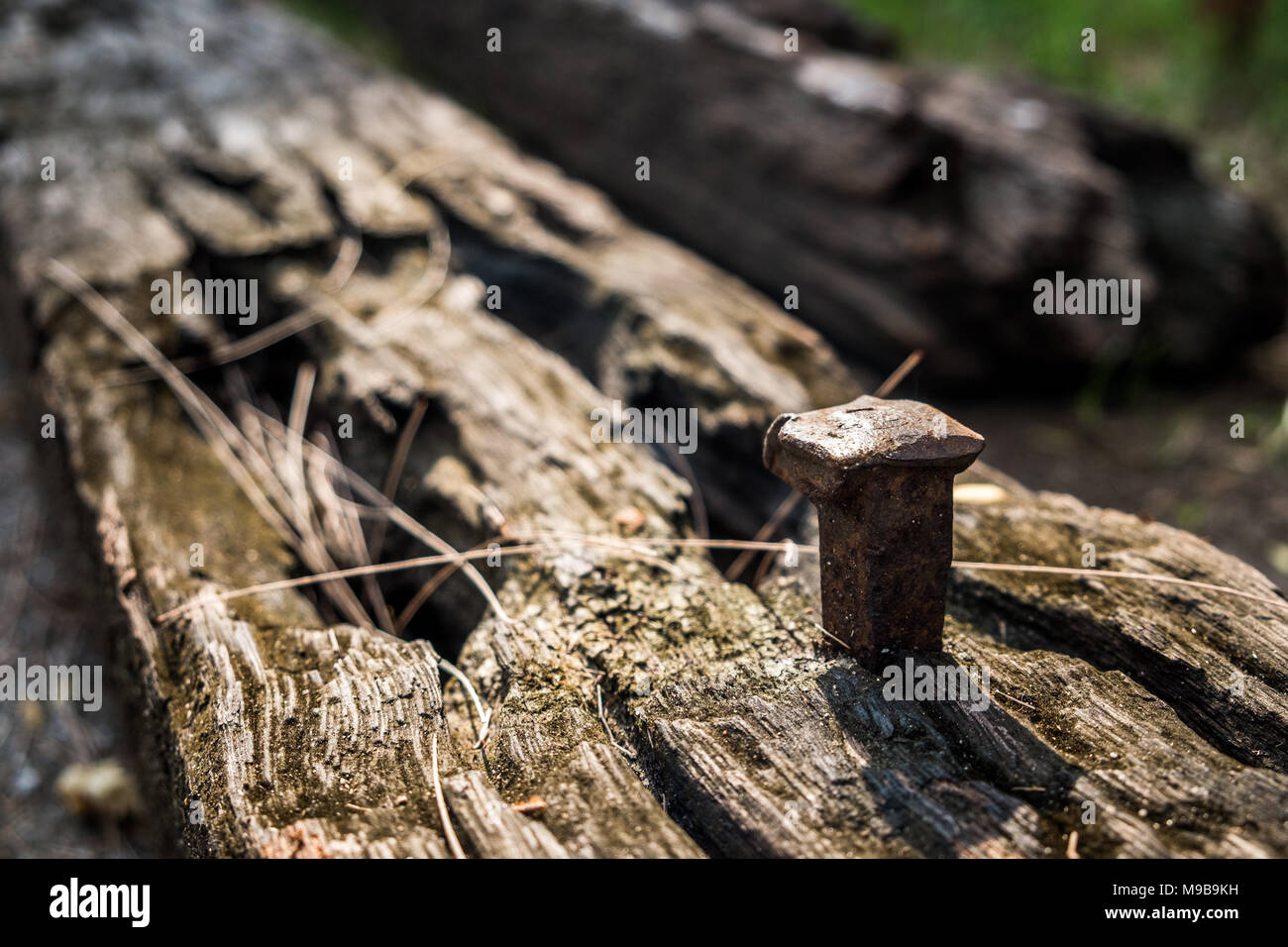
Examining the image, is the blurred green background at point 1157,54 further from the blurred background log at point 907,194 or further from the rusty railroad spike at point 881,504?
the rusty railroad spike at point 881,504

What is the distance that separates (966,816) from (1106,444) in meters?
2.77

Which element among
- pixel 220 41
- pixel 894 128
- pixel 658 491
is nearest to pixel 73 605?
pixel 658 491

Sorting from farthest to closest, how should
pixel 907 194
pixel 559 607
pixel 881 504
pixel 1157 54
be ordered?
pixel 1157 54 < pixel 907 194 < pixel 559 607 < pixel 881 504

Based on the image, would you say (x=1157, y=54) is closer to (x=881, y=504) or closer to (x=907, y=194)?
(x=907, y=194)

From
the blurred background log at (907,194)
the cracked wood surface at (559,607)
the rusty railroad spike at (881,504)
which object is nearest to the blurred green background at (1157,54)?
the blurred background log at (907,194)

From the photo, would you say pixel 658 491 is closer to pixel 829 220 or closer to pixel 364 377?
pixel 364 377

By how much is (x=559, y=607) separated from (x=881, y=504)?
61 centimetres

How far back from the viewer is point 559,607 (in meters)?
1.65

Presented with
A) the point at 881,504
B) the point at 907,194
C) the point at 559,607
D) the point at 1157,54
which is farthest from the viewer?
the point at 1157,54

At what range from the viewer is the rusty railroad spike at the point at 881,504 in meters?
1.30

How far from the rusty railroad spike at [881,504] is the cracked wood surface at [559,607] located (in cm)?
9

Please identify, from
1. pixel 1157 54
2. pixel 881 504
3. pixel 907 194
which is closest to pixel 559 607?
pixel 881 504

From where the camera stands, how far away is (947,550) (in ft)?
4.55
